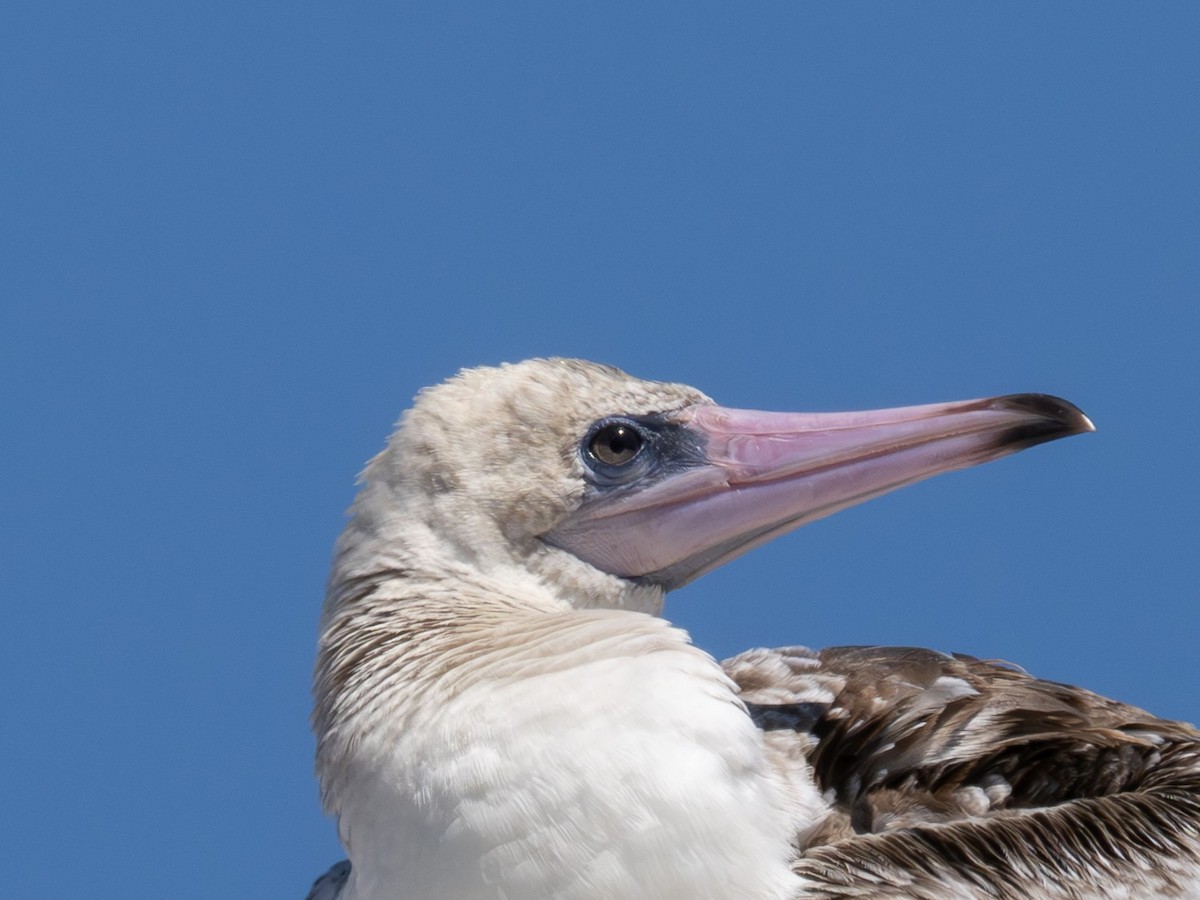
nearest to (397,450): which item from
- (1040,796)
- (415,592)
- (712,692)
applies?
(415,592)

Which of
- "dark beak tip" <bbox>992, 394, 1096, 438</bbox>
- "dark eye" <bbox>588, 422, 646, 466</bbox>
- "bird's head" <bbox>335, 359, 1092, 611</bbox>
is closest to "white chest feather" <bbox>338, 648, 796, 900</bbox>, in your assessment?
"bird's head" <bbox>335, 359, 1092, 611</bbox>

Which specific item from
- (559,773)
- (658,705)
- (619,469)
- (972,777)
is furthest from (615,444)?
(972,777)

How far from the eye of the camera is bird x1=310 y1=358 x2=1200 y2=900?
3.84 meters

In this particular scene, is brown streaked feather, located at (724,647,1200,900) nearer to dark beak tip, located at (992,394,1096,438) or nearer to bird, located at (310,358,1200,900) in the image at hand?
bird, located at (310,358,1200,900)

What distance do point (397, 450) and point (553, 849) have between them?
4.15 ft

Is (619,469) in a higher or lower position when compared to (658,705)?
higher

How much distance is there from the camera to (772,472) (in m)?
4.59

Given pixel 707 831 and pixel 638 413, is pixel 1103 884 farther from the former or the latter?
pixel 638 413

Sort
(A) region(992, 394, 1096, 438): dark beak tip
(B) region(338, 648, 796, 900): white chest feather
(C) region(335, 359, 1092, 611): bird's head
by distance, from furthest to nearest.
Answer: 1. (C) region(335, 359, 1092, 611): bird's head
2. (A) region(992, 394, 1096, 438): dark beak tip
3. (B) region(338, 648, 796, 900): white chest feather

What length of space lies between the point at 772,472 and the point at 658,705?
931mm

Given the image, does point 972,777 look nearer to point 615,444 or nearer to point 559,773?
point 559,773

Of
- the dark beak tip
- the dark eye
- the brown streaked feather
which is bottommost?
the brown streaked feather

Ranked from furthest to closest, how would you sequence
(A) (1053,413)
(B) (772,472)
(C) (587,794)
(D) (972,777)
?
(B) (772,472) → (A) (1053,413) → (D) (972,777) → (C) (587,794)

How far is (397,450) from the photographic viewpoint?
457cm
